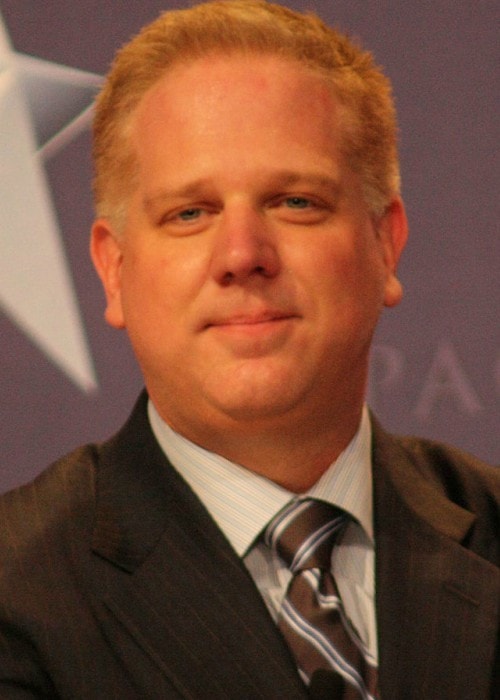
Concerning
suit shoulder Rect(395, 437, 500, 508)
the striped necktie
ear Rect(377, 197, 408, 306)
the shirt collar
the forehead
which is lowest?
suit shoulder Rect(395, 437, 500, 508)

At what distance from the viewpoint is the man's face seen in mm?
1777

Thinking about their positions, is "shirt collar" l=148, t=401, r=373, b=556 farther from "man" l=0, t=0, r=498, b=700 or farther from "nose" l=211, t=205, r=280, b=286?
"nose" l=211, t=205, r=280, b=286

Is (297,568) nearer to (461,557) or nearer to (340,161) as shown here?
(461,557)

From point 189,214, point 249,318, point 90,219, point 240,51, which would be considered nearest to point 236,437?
point 249,318

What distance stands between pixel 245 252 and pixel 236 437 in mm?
269

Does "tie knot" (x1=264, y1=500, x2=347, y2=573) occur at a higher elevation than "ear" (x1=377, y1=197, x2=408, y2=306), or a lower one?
lower

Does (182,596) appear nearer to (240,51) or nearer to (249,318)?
(249,318)

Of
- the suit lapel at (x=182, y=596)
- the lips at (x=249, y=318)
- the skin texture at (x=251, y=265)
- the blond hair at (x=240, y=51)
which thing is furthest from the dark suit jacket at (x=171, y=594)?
the blond hair at (x=240, y=51)

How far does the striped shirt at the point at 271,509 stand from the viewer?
1.83 meters

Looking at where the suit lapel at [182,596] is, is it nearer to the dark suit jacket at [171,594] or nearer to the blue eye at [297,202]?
the dark suit jacket at [171,594]

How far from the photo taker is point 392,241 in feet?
6.75

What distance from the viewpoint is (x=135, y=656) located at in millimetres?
1719

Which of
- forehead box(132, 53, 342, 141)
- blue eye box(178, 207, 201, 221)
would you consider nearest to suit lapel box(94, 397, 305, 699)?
blue eye box(178, 207, 201, 221)

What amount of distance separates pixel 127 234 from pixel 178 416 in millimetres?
268
